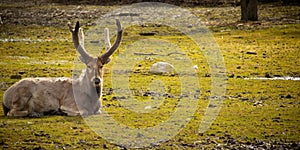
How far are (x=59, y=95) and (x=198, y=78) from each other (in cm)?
646

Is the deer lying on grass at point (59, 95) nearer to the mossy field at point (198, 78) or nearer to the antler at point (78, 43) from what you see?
the antler at point (78, 43)

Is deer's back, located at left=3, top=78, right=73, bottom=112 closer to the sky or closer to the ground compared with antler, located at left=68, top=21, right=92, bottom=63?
closer to the ground

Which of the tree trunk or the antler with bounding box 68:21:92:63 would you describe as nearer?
the antler with bounding box 68:21:92:63

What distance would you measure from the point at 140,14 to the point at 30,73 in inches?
824

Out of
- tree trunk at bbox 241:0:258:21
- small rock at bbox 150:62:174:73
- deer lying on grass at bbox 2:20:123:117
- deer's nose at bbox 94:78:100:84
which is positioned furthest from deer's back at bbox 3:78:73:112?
tree trunk at bbox 241:0:258:21

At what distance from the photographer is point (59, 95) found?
14578 mm

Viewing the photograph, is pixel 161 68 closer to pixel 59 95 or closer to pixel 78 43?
pixel 78 43

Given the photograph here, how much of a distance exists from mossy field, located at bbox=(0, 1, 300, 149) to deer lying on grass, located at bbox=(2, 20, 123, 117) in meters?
0.34

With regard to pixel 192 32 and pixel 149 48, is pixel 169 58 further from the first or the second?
pixel 192 32

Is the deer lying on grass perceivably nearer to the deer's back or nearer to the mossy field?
the deer's back

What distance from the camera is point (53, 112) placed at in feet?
47.4

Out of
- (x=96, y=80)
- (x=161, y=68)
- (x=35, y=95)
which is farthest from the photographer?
(x=161, y=68)

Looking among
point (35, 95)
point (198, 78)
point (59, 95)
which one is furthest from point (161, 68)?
point (35, 95)

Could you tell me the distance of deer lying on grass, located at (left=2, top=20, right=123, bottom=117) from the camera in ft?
46.8
